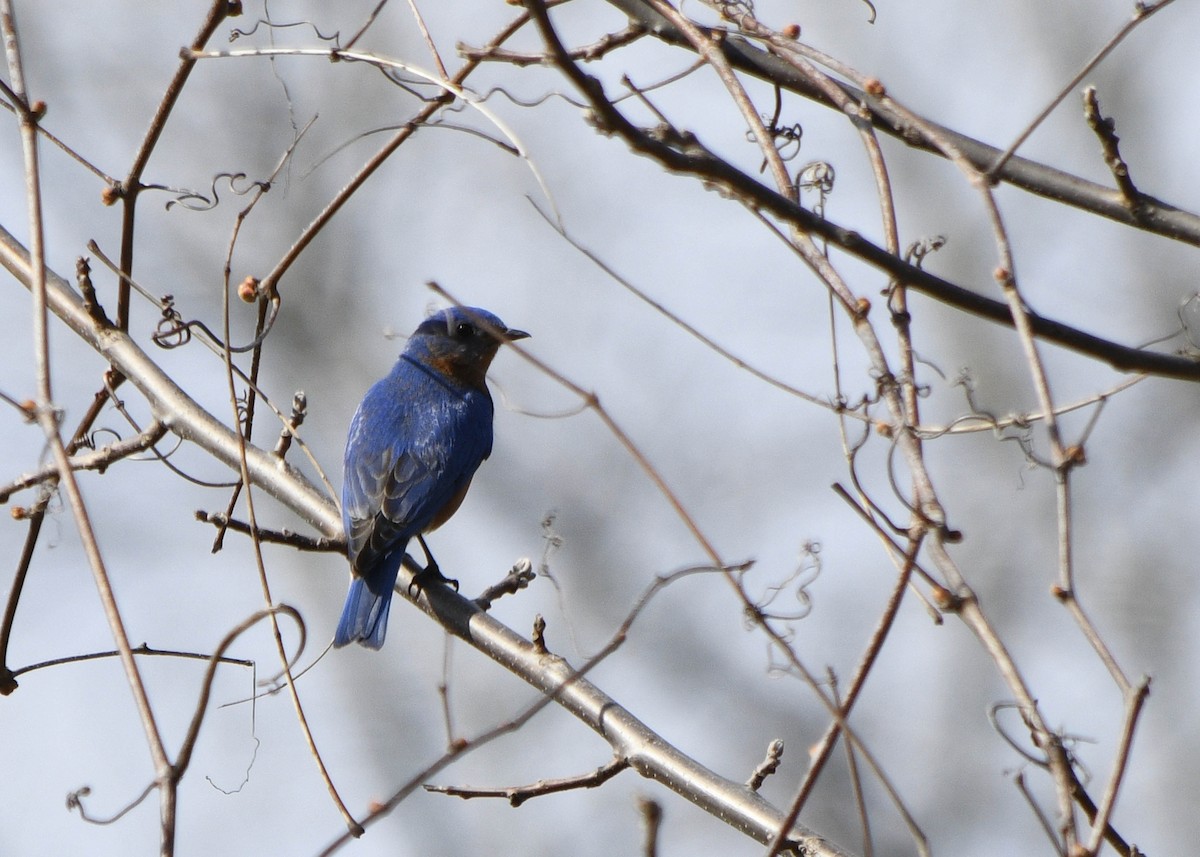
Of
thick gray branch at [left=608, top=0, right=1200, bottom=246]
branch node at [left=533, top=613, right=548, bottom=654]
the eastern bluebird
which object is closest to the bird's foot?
the eastern bluebird

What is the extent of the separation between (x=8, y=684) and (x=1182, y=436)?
38.8 ft

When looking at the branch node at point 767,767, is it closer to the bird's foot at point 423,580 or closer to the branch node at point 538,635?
the branch node at point 538,635

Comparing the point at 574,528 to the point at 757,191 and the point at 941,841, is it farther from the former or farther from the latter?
the point at 757,191

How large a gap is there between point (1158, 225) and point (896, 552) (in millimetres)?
961

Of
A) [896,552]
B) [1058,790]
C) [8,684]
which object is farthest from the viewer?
[8,684]

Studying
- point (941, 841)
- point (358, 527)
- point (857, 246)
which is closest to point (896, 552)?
A: point (857, 246)

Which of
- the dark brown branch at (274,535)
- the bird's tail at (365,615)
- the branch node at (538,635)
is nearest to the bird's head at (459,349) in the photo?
the bird's tail at (365,615)

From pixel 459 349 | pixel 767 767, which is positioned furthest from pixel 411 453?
pixel 767 767

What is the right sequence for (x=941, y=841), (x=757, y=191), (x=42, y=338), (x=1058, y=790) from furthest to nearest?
(x=941, y=841) < (x=42, y=338) < (x=757, y=191) < (x=1058, y=790)

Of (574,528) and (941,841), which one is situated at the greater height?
(574,528)

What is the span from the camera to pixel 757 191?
1977mm

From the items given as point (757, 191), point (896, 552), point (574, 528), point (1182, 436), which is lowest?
point (896, 552)

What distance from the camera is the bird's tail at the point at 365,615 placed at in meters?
5.39

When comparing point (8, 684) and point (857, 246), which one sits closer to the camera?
point (857, 246)
